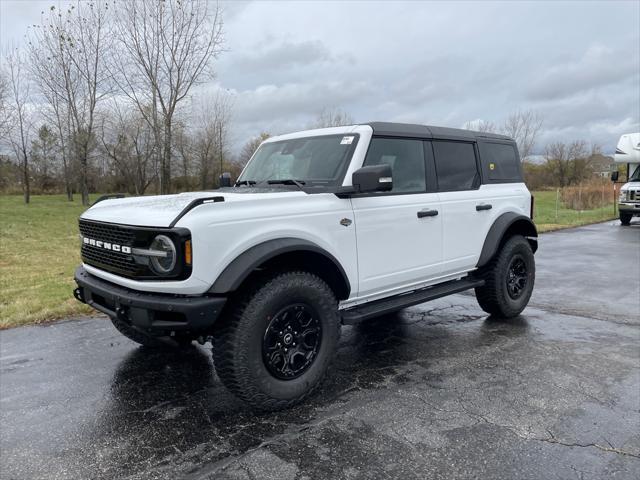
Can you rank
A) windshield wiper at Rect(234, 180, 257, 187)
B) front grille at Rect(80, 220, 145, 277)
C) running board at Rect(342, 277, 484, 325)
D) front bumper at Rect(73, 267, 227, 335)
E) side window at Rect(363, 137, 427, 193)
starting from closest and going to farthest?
front bumper at Rect(73, 267, 227, 335) → front grille at Rect(80, 220, 145, 277) → running board at Rect(342, 277, 484, 325) → side window at Rect(363, 137, 427, 193) → windshield wiper at Rect(234, 180, 257, 187)

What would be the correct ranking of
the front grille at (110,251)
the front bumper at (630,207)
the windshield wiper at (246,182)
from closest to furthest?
1. the front grille at (110,251)
2. the windshield wiper at (246,182)
3. the front bumper at (630,207)

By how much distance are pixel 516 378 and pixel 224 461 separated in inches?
92.5

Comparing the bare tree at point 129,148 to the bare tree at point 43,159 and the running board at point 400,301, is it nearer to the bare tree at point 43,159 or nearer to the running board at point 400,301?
the bare tree at point 43,159

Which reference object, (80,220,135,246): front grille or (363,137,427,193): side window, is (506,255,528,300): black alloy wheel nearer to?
(363,137,427,193): side window

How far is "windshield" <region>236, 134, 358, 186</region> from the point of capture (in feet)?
12.5

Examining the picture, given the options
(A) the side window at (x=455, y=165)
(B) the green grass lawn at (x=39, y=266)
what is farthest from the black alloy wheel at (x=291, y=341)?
(B) the green grass lawn at (x=39, y=266)

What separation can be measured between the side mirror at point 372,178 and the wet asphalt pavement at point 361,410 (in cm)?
150

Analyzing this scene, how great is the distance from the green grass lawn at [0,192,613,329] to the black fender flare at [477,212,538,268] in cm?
→ 459

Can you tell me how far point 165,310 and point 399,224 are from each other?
203cm

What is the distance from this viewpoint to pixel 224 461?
2.60m

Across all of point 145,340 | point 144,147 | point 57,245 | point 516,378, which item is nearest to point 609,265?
point 516,378

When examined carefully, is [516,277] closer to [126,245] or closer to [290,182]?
[290,182]

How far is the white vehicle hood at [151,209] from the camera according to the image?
2.86m

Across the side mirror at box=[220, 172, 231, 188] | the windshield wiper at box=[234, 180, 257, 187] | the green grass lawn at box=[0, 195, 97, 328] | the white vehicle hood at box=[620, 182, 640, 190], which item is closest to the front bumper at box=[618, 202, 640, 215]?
the white vehicle hood at box=[620, 182, 640, 190]
